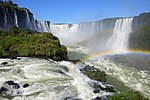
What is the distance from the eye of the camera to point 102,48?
60.9 m

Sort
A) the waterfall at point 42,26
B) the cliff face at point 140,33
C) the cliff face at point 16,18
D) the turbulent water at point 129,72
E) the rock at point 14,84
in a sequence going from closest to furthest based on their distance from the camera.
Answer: the rock at point 14,84 → the turbulent water at point 129,72 → the cliff face at point 140,33 → the cliff face at point 16,18 → the waterfall at point 42,26

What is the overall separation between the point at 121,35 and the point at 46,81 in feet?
134

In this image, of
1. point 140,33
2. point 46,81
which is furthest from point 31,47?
point 140,33

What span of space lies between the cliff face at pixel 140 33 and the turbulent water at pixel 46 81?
29.7 m

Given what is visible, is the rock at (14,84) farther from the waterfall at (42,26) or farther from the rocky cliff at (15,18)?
the waterfall at (42,26)

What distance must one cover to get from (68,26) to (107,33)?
2274 cm

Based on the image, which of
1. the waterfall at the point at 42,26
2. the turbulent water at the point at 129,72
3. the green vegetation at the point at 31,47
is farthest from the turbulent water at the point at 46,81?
the waterfall at the point at 42,26

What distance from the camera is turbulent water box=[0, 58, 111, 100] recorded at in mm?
18953

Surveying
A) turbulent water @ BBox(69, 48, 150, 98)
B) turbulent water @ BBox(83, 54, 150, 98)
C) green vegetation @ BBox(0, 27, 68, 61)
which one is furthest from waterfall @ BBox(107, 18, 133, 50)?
green vegetation @ BBox(0, 27, 68, 61)

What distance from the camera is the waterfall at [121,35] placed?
58.8m

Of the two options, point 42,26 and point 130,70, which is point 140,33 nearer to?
point 130,70

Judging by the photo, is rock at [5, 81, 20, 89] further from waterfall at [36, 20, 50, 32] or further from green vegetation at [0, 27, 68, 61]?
waterfall at [36, 20, 50, 32]

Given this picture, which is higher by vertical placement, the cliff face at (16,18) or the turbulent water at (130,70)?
the cliff face at (16,18)

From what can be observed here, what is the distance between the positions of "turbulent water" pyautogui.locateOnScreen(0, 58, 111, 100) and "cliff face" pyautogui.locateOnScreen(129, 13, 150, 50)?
97.4 feet
